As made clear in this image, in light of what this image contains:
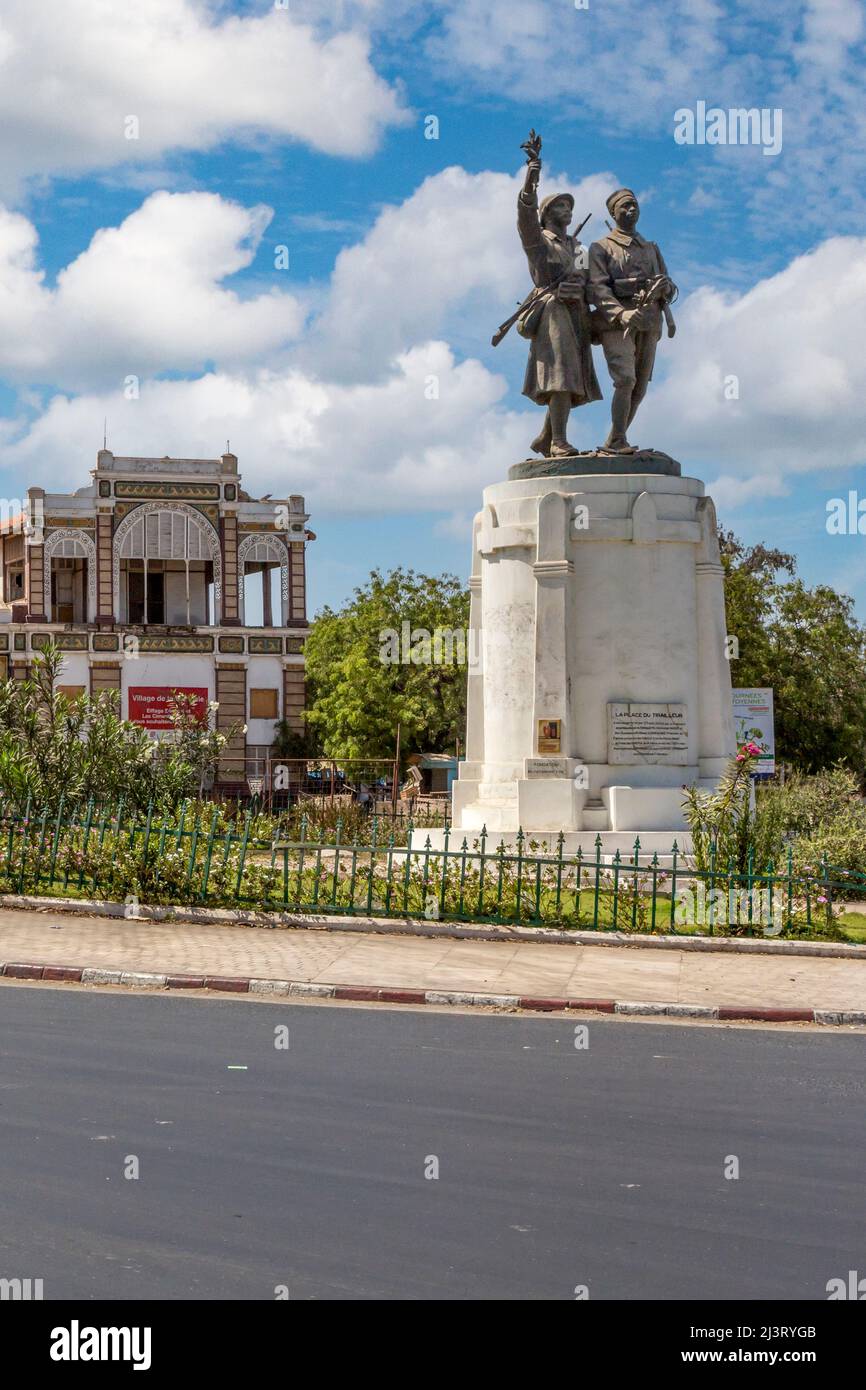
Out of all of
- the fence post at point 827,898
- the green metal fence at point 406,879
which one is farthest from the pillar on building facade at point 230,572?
the fence post at point 827,898

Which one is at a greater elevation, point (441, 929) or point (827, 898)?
point (827, 898)

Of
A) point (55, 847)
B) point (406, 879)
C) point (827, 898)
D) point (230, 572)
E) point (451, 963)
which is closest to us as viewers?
point (451, 963)

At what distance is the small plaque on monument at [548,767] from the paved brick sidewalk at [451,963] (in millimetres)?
3830

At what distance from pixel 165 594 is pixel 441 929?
43.7 metres

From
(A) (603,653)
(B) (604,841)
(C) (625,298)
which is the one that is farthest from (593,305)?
(B) (604,841)

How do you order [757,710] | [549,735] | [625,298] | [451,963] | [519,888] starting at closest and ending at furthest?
[451,963], [519,888], [549,735], [625,298], [757,710]

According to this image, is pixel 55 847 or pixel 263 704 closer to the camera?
pixel 55 847

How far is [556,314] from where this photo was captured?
20.6 metres

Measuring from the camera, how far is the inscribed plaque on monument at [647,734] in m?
19.5

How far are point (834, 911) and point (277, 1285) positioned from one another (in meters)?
11.4

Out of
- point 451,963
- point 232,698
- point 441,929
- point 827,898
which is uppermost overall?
point 232,698

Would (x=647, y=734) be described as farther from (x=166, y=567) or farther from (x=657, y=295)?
(x=166, y=567)

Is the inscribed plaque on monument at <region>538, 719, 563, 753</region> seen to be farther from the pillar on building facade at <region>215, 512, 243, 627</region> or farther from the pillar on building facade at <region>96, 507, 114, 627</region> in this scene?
the pillar on building facade at <region>96, 507, 114, 627</region>

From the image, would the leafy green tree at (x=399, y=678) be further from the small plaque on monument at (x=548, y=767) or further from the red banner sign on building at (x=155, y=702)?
the small plaque on monument at (x=548, y=767)
